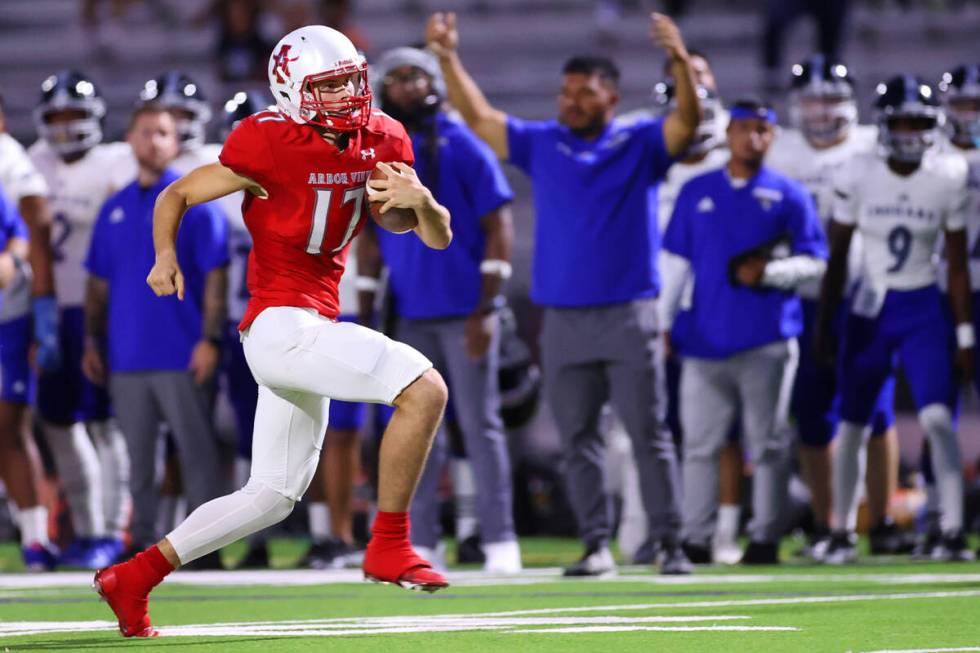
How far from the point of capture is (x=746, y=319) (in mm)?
8453

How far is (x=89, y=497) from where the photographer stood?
9.23m

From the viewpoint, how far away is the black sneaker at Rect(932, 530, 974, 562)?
8.44 metres

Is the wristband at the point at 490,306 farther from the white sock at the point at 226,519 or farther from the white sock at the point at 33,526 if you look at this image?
the white sock at the point at 226,519

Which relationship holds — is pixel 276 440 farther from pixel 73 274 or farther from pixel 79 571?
pixel 73 274

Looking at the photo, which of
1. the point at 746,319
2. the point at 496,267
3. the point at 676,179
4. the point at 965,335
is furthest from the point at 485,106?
the point at 965,335

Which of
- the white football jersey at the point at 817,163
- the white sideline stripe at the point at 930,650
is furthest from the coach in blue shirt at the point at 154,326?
the white sideline stripe at the point at 930,650

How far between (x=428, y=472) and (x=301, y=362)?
2.77m

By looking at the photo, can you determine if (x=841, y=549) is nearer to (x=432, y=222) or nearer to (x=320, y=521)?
(x=320, y=521)

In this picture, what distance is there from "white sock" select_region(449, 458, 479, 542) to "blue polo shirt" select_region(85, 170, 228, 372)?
145cm

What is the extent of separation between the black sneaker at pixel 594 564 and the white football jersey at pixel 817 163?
80.8 inches

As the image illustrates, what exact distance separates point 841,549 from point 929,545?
384mm

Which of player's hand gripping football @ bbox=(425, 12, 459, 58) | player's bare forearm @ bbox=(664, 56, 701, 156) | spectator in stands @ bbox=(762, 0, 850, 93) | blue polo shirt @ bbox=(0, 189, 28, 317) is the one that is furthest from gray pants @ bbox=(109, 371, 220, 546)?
spectator in stands @ bbox=(762, 0, 850, 93)

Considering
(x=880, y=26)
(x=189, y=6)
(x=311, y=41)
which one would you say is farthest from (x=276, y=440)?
(x=189, y=6)

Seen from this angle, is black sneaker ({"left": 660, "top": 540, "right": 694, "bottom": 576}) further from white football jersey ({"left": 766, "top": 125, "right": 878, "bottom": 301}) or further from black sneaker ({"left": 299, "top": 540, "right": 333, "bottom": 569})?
white football jersey ({"left": 766, "top": 125, "right": 878, "bottom": 301})
